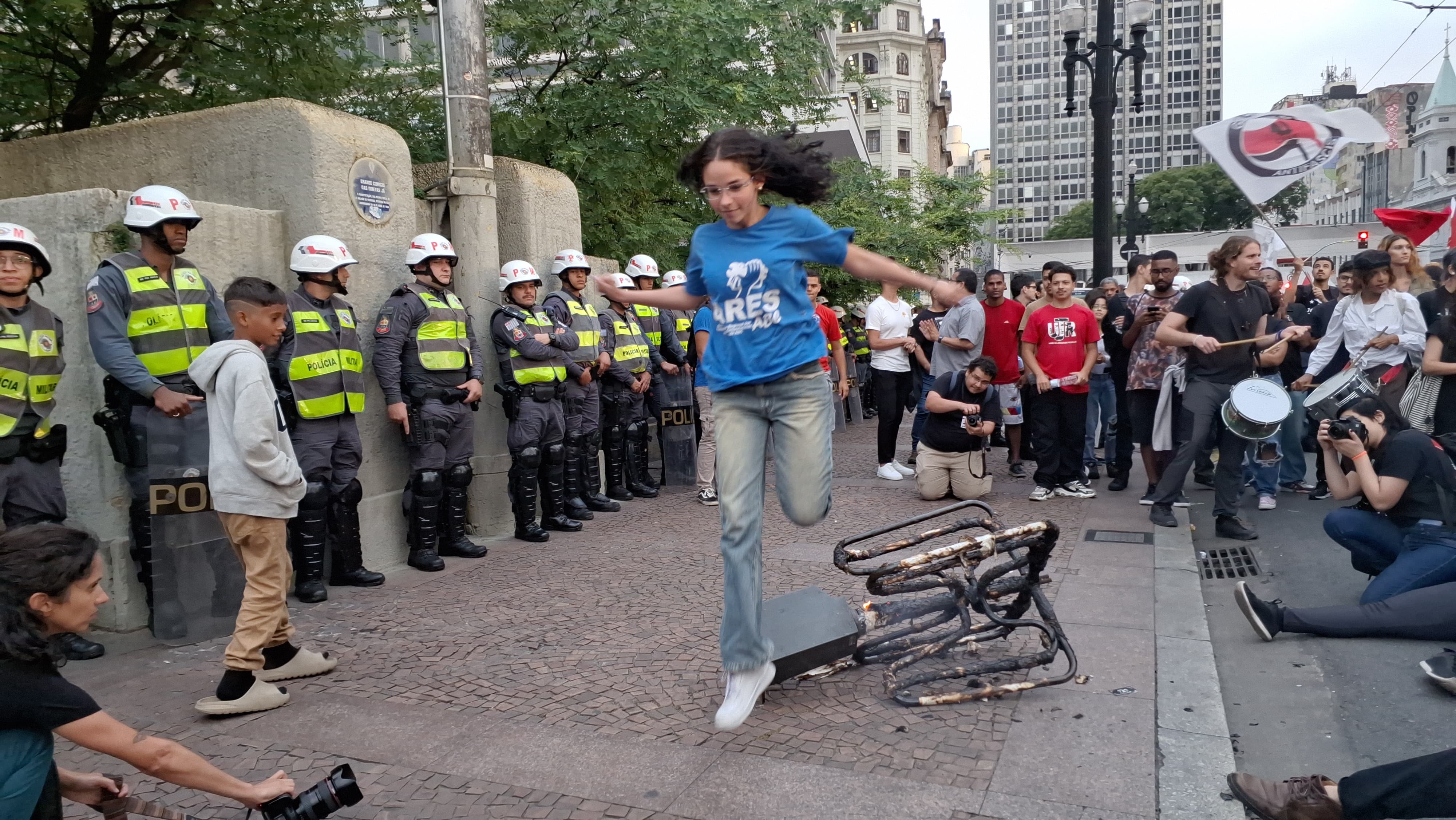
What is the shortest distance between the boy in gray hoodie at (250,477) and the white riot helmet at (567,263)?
412cm

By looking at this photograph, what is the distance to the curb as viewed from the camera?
306cm

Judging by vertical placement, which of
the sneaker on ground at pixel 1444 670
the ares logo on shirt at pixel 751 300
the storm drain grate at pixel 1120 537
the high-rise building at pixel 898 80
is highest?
the high-rise building at pixel 898 80

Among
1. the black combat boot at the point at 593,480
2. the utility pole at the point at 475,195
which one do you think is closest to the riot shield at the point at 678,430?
the black combat boot at the point at 593,480

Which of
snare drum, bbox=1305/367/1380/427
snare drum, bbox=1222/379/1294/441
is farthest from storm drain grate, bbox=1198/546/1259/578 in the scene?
snare drum, bbox=1305/367/1380/427

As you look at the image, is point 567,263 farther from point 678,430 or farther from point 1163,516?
point 1163,516

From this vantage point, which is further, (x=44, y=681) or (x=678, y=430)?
(x=678, y=430)

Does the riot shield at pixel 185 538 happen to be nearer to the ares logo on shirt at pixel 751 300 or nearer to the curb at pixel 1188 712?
the ares logo on shirt at pixel 751 300

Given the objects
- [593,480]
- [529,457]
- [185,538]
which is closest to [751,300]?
[185,538]

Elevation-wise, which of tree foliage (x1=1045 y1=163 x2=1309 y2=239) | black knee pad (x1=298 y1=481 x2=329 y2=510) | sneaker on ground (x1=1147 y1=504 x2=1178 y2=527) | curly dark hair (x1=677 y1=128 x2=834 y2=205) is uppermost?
tree foliage (x1=1045 y1=163 x2=1309 y2=239)

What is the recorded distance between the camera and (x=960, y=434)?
27.5 feet

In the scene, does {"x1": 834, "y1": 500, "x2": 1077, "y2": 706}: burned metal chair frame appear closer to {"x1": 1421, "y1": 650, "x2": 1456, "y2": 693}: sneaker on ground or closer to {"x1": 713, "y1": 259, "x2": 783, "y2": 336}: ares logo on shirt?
{"x1": 713, "y1": 259, "x2": 783, "y2": 336}: ares logo on shirt

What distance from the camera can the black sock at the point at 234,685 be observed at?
385 cm

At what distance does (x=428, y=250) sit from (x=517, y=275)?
899 millimetres

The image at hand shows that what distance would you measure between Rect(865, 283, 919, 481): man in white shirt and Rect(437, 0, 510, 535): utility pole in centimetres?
373
